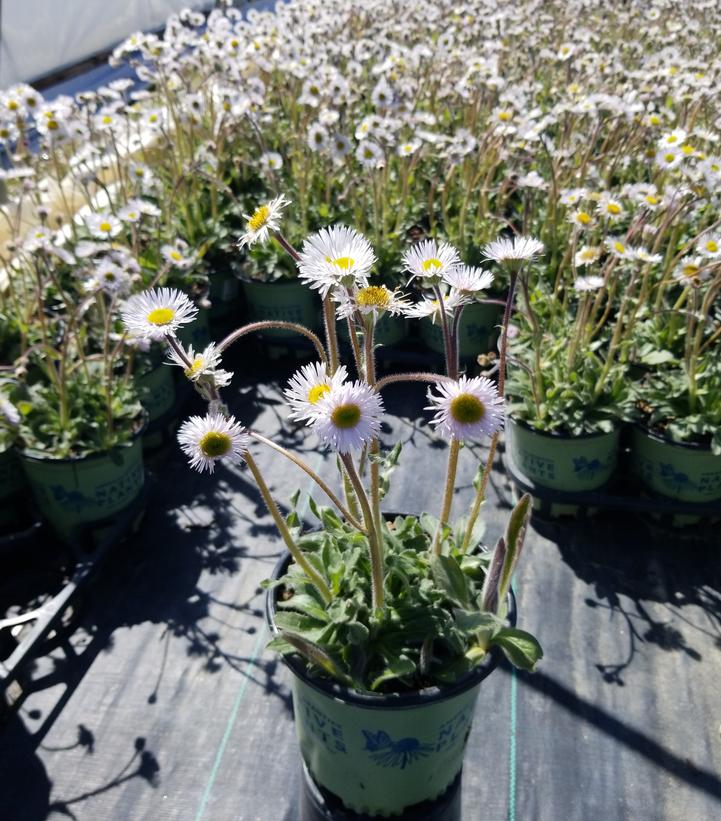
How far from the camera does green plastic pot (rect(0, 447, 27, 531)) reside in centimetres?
245

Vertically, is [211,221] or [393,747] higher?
[211,221]

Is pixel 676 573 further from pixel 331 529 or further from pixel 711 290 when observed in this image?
pixel 331 529

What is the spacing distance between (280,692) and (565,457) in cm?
121

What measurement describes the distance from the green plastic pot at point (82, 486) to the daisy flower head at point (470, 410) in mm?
1653

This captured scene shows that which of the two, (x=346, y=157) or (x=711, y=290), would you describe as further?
(x=346, y=157)

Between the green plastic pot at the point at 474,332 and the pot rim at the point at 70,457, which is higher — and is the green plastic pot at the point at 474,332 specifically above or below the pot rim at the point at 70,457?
below

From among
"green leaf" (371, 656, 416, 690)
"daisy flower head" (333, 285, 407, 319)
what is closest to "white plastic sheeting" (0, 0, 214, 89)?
"daisy flower head" (333, 285, 407, 319)

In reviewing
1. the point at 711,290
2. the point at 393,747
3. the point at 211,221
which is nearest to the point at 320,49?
the point at 211,221

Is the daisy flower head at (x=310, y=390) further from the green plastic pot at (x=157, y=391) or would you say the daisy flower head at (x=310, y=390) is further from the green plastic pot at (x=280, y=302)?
the green plastic pot at (x=280, y=302)

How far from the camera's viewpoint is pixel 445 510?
146 centimetres

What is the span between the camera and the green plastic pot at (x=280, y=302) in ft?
11.2

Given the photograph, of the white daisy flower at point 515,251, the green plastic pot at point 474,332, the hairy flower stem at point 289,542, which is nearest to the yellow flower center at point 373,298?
the white daisy flower at point 515,251

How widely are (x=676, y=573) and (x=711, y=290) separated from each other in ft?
3.04

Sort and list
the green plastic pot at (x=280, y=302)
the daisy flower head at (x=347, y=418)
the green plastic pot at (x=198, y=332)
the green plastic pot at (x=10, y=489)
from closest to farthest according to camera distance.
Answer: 1. the daisy flower head at (x=347, y=418)
2. the green plastic pot at (x=10, y=489)
3. the green plastic pot at (x=198, y=332)
4. the green plastic pot at (x=280, y=302)
